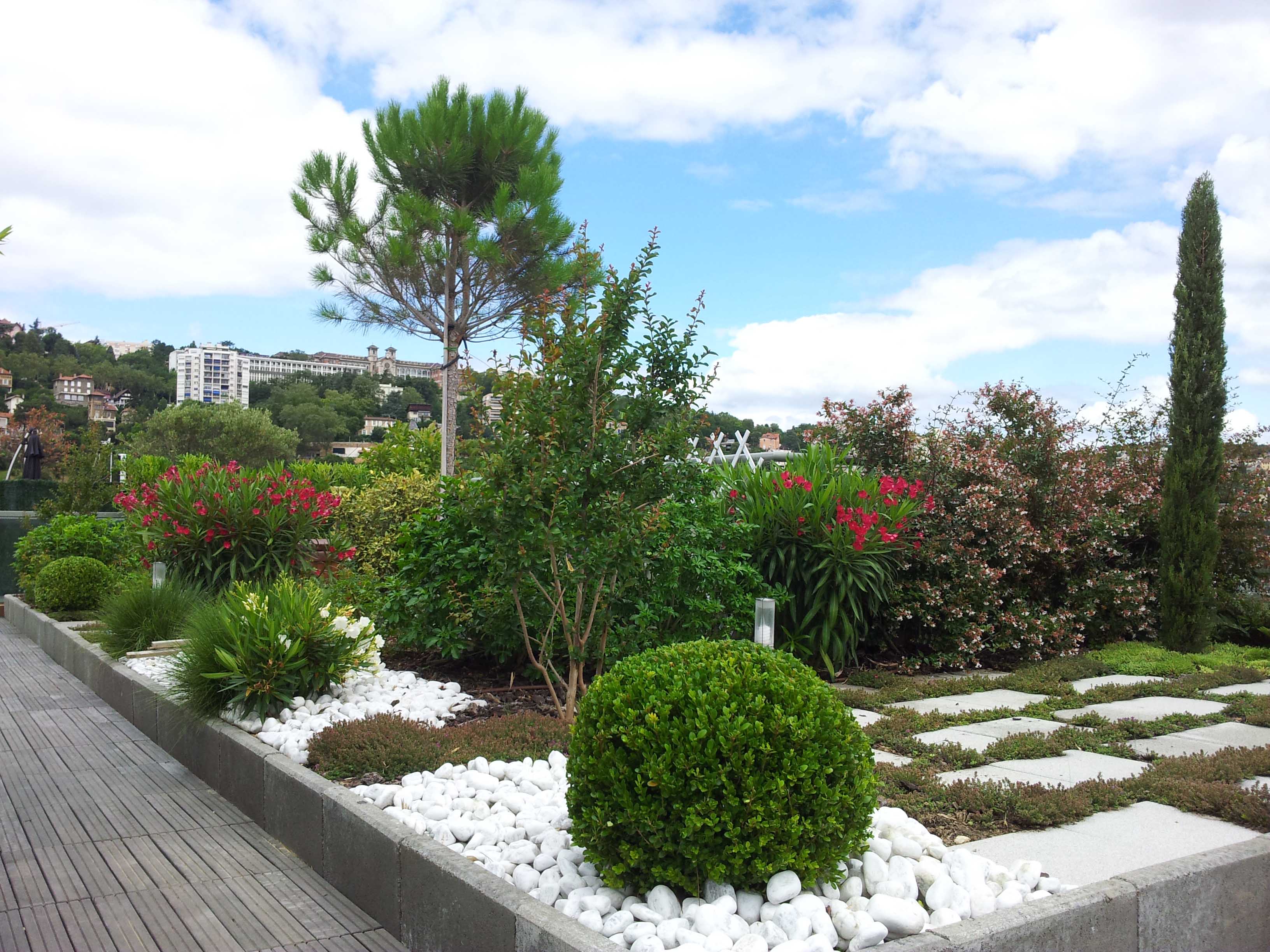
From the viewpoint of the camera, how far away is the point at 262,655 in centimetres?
416

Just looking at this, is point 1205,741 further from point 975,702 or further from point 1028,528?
point 1028,528

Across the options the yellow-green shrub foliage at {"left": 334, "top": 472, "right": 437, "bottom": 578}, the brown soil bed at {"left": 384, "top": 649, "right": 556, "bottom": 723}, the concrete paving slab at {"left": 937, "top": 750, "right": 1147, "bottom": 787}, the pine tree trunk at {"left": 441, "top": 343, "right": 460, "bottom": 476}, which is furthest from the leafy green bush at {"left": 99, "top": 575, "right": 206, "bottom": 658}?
the pine tree trunk at {"left": 441, "top": 343, "right": 460, "bottom": 476}

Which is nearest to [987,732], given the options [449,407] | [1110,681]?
[1110,681]

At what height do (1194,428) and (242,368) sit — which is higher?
(242,368)

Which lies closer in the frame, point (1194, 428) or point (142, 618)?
point (142, 618)

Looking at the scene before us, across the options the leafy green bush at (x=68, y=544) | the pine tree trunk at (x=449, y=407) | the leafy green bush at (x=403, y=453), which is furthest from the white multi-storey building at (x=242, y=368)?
the leafy green bush at (x=68, y=544)

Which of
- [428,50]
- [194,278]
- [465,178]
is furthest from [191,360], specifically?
[428,50]

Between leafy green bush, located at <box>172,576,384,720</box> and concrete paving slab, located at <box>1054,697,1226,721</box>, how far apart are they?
3.83 meters

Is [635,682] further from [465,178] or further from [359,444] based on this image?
[359,444]

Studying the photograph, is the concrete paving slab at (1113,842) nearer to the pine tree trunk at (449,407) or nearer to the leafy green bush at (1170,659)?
the leafy green bush at (1170,659)

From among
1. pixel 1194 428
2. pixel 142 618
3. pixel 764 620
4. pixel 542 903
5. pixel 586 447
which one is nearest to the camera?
pixel 542 903

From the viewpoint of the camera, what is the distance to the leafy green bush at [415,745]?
3.31 metres

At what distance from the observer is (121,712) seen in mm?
5582

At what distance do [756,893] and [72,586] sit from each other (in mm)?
8798
